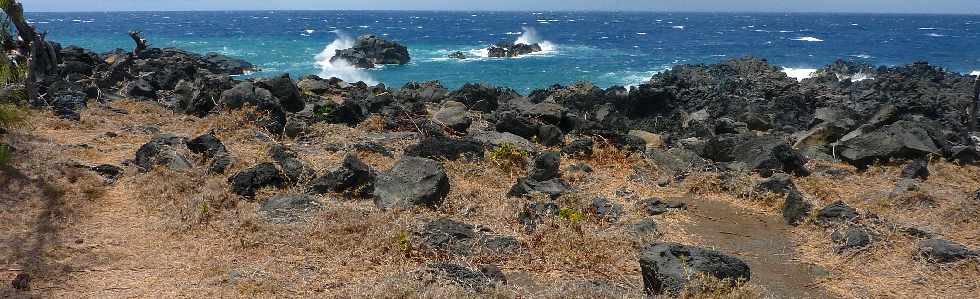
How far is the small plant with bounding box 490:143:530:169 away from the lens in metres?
11.0

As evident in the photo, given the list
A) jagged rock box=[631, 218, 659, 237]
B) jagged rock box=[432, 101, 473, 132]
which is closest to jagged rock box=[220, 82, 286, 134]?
jagged rock box=[432, 101, 473, 132]

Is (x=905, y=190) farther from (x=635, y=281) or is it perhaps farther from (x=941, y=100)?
(x=941, y=100)

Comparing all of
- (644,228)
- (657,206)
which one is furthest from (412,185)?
(657,206)

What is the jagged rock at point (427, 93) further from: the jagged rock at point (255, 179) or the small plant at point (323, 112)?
the jagged rock at point (255, 179)

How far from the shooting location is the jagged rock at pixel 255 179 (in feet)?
29.4

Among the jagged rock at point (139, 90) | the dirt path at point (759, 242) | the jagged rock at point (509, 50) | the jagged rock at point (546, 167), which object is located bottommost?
the dirt path at point (759, 242)

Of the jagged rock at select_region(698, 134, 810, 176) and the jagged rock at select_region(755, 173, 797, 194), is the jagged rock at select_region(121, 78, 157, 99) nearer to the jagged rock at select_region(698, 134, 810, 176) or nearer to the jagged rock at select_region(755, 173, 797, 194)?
the jagged rock at select_region(698, 134, 810, 176)

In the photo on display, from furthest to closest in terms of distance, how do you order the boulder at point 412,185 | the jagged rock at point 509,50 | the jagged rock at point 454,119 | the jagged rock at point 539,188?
the jagged rock at point 509,50, the jagged rock at point 454,119, the jagged rock at point 539,188, the boulder at point 412,185

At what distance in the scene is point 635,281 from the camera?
6.77 meters

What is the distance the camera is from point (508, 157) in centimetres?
1116

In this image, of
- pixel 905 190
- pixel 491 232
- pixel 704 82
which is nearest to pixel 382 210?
pixel 491 232

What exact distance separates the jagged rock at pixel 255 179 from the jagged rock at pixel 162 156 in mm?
1169

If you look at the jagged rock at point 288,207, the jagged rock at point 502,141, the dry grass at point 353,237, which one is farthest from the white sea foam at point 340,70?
the jagged rock at point 288,207

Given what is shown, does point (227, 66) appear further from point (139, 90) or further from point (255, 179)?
point (255, 179)
